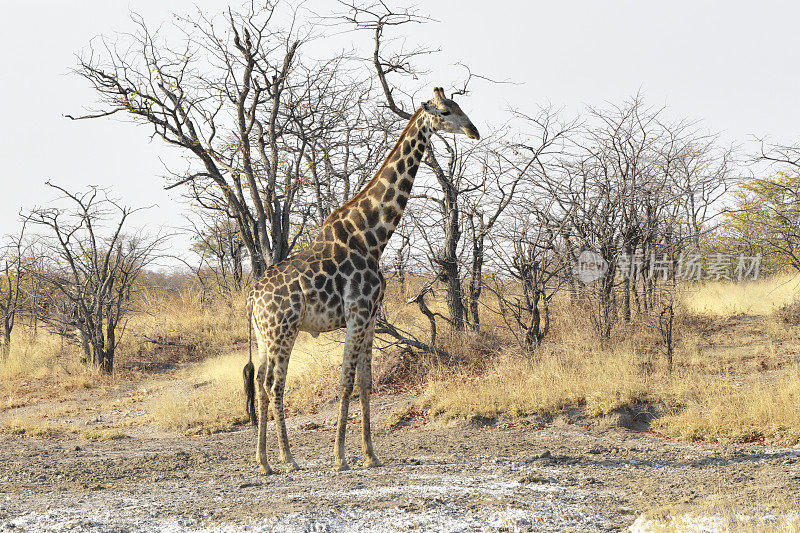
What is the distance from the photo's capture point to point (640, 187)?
38.5 feet

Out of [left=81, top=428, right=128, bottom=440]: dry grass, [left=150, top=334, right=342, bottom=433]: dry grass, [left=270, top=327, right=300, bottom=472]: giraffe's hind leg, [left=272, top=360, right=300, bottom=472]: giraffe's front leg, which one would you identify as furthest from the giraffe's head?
[left=81, top=428, right=128, bottom=440]: dry grass

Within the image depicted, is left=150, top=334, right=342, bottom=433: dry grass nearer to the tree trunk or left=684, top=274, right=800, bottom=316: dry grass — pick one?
the tree trunk

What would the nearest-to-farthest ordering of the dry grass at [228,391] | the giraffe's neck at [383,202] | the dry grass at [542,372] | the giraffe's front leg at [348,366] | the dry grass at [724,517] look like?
the dry grass at [724,517], the giraffe's front leg at [348,366], the giraffe's neck at [383,202], the dry grass at [542,372], the dry grass at [228,391]

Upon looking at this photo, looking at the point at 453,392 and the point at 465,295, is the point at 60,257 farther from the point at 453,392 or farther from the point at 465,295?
the point at 453,392

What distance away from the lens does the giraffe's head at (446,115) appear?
757 cm

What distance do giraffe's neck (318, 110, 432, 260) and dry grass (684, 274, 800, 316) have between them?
969cm

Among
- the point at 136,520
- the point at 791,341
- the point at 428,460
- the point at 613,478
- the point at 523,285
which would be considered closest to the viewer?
the point at 136,520

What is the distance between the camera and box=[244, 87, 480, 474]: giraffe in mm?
7309

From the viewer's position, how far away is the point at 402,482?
6.25 metres

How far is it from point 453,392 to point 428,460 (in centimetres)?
A: 258

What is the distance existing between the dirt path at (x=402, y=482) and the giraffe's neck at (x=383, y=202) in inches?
94.7

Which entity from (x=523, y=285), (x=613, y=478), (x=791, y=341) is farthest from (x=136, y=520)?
(x=791, y=341)

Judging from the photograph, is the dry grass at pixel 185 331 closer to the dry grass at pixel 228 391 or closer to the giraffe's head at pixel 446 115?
the dry grass at pixel 228 391

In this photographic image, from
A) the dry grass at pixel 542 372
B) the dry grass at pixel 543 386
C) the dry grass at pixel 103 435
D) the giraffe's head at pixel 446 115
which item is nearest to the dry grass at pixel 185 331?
the dry grass at pixel 542 372
